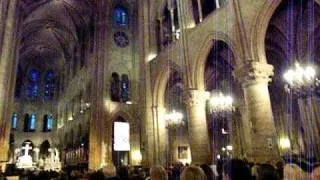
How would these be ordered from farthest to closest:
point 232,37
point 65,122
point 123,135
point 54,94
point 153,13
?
point 54,94
point 65,122
point 123,135
point 153,13
point 232,37

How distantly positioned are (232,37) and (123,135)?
16591 millimetres

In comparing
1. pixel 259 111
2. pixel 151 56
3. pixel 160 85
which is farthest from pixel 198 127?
pixel 151 56

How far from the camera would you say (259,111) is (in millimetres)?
11195

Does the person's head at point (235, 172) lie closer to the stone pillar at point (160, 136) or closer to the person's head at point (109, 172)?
the person's head at point (109, 172)

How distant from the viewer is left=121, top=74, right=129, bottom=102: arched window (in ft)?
91.5

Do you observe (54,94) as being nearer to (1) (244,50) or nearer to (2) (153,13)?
(2) (153,13)

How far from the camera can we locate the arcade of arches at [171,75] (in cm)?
1228

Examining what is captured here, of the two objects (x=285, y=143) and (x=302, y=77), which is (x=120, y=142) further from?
(x=302, y=77)

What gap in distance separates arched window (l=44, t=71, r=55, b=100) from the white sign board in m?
23.1

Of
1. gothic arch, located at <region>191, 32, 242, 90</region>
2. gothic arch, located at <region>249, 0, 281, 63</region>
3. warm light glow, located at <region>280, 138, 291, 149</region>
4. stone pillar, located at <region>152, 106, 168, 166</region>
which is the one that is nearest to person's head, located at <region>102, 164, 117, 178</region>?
gothic arch, located at <region>249, 0, 281, 63</region>

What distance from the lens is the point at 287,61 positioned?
1827 cm

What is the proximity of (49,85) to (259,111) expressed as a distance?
40764 millimetres

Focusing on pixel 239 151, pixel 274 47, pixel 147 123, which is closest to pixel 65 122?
pixel 147 123

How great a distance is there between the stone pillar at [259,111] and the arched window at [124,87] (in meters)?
17.3
